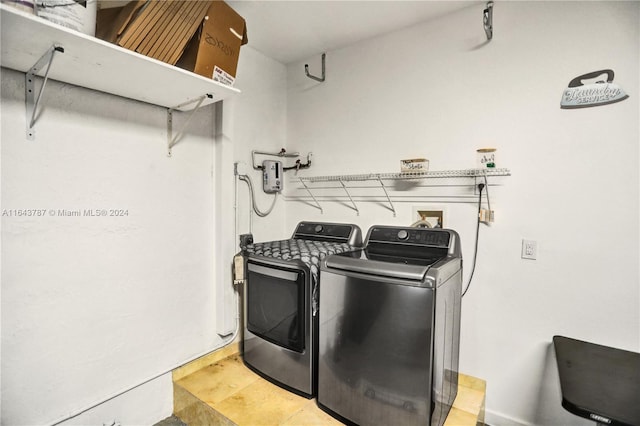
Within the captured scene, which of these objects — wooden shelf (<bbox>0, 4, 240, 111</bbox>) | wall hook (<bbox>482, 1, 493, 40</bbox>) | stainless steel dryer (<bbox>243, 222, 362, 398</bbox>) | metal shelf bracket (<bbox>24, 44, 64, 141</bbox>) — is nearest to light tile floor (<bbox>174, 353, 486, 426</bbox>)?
stainless steel dryer (<bbox>243, 222, 362, 398</bbox>)

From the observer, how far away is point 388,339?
54.1 inches

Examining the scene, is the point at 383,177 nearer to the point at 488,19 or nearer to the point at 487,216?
the point at 487,216

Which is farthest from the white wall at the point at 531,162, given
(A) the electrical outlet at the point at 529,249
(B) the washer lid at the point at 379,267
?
(B) the washer lid at the point at 379,267

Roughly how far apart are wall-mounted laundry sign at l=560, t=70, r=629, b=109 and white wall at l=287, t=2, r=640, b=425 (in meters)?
0.03

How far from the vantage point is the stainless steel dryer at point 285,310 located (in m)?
1.68

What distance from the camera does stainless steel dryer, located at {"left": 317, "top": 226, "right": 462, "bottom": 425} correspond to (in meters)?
1.30

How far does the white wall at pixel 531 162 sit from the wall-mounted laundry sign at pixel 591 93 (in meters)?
0.03

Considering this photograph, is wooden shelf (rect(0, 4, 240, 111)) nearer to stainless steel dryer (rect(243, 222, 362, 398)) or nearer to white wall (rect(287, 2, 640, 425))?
stainless steel dryer (rect(243, 222, 362, 398))

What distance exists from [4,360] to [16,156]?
85cm

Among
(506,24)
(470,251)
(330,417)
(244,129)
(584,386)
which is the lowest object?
(330,417)

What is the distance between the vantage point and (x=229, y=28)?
1.60m

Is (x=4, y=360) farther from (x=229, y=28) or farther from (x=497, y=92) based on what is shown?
(x=497, y=92)

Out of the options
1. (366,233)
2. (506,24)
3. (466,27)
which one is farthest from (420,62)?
(366,233)

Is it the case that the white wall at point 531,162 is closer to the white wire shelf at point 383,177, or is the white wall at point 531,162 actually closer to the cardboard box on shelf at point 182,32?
the white wire shelf at point 383,177
